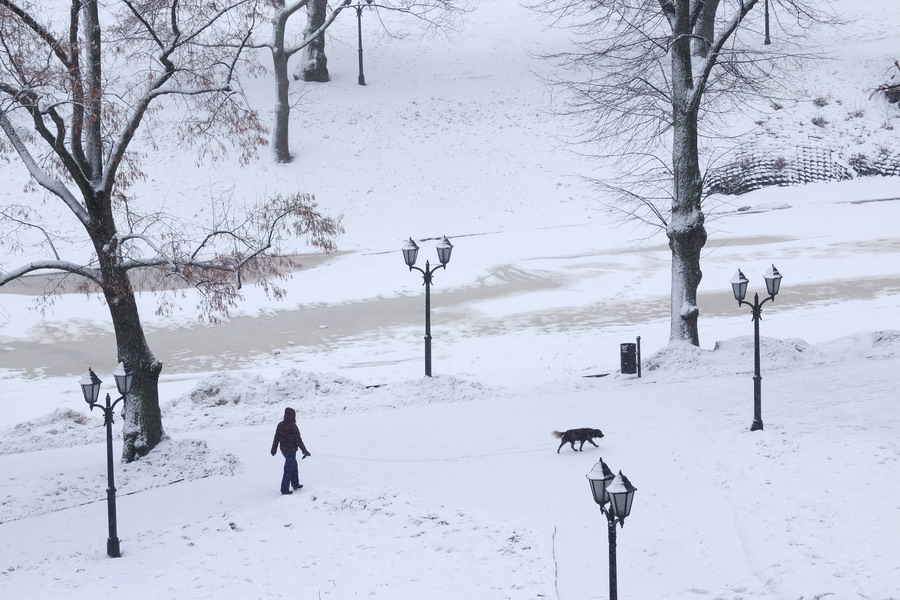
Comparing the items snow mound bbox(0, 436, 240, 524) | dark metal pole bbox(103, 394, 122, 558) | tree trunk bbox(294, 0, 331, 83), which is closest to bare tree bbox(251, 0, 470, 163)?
tree trunk bbox(294, 0, 331, 83)

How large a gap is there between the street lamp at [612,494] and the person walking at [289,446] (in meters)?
5.60

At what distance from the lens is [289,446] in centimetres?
1257

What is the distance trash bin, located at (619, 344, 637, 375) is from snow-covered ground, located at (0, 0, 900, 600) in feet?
1.15

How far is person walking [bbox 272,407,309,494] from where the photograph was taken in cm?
1257

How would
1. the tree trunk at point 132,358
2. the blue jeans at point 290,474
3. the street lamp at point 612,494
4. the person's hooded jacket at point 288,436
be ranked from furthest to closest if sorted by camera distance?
the tree trunk at point 132,358
the blue jeans at point 290,474
the person's hooded jacket at point 288,436
the street lamp at point 612,494

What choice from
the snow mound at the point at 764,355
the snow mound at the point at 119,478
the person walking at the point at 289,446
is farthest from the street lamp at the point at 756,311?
the snow mound at the point at 119,478

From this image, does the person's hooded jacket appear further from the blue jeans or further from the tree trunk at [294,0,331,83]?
the tree trunk at [294,0,331,83]

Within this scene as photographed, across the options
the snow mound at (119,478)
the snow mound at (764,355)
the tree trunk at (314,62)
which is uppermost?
the tree trunk at (314,62)

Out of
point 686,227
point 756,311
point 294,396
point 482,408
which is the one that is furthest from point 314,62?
point 756,311

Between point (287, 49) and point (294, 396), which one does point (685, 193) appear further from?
point (287, 49)

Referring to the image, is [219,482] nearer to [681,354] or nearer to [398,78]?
[681,354]

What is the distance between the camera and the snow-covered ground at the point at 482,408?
10195 millimetres

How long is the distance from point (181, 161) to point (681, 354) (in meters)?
24.5

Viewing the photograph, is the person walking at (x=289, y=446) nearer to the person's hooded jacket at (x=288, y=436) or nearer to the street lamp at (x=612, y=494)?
the person's hooded jacket at (x=288, y=436)
